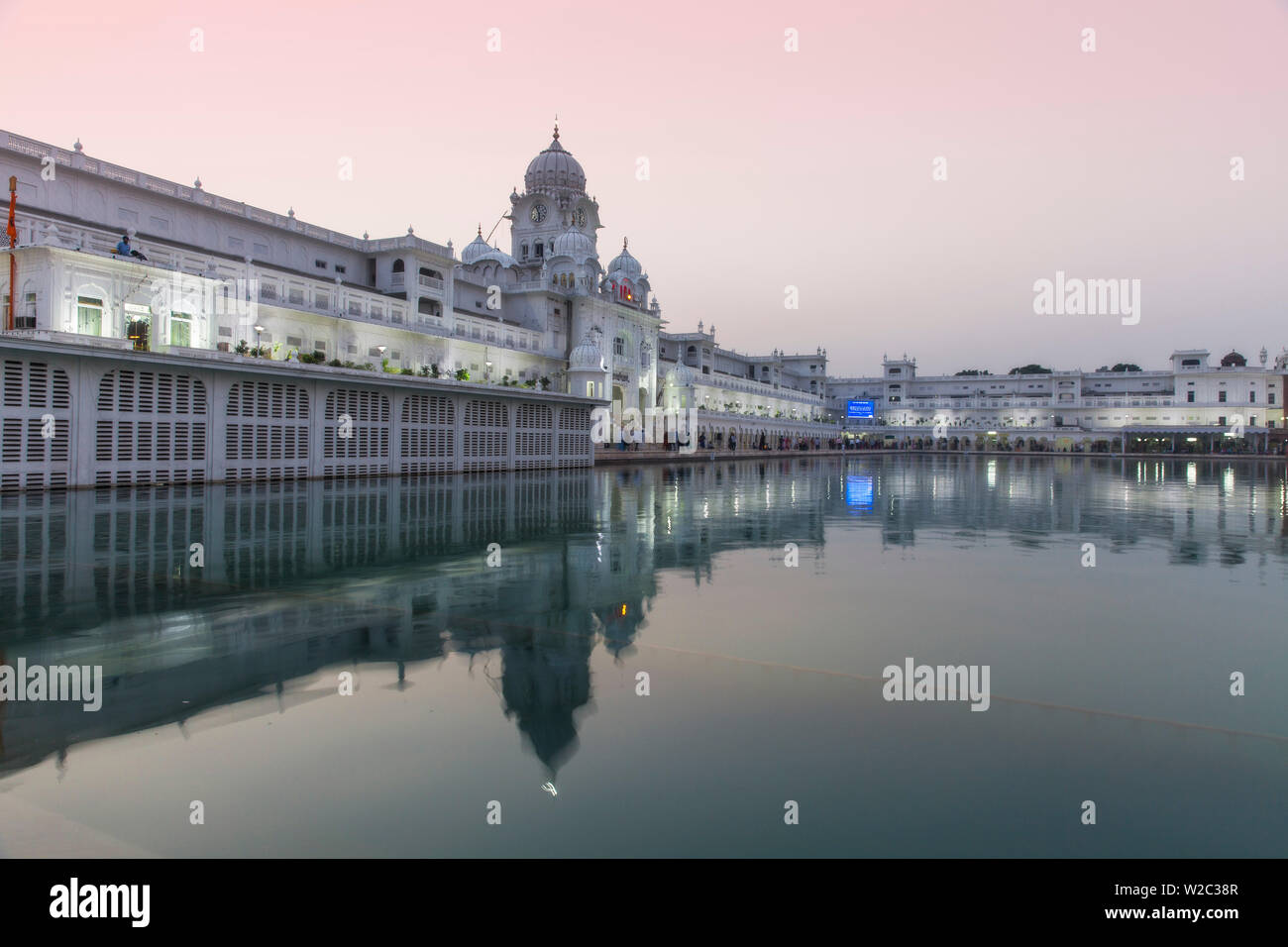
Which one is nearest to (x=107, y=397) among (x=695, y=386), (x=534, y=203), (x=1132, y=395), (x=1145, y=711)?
(x=1145, y=711)

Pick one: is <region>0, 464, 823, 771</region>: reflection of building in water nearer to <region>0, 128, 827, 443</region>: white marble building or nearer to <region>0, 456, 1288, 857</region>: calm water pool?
<region>0, 456, 1288, 857</region>: calm water pool

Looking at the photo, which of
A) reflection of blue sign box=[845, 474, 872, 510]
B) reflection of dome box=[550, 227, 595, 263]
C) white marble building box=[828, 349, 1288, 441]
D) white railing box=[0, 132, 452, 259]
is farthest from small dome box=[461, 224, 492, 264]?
white marble building box=[828, 349, 1288, 441]

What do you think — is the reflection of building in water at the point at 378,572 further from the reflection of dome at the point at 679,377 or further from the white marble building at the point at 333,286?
the reflection of dome at the point at 679,377

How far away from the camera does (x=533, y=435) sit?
146 ft

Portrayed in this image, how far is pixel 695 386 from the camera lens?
272 feet

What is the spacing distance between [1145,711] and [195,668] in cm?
692

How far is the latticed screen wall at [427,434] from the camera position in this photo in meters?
35.8

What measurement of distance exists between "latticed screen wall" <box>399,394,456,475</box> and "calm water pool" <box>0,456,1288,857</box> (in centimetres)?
2271

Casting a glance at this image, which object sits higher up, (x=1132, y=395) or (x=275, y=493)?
(x=1132, y=395)

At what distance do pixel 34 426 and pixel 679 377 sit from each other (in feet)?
198

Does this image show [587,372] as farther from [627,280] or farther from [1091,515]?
[1091,515]

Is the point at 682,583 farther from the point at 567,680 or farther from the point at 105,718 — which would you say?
the point at 105,718

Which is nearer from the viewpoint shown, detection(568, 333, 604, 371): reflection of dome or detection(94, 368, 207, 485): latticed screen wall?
detection(94, 368, 207, 485): latticed screen wall

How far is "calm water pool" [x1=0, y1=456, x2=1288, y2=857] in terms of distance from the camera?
3.80m
